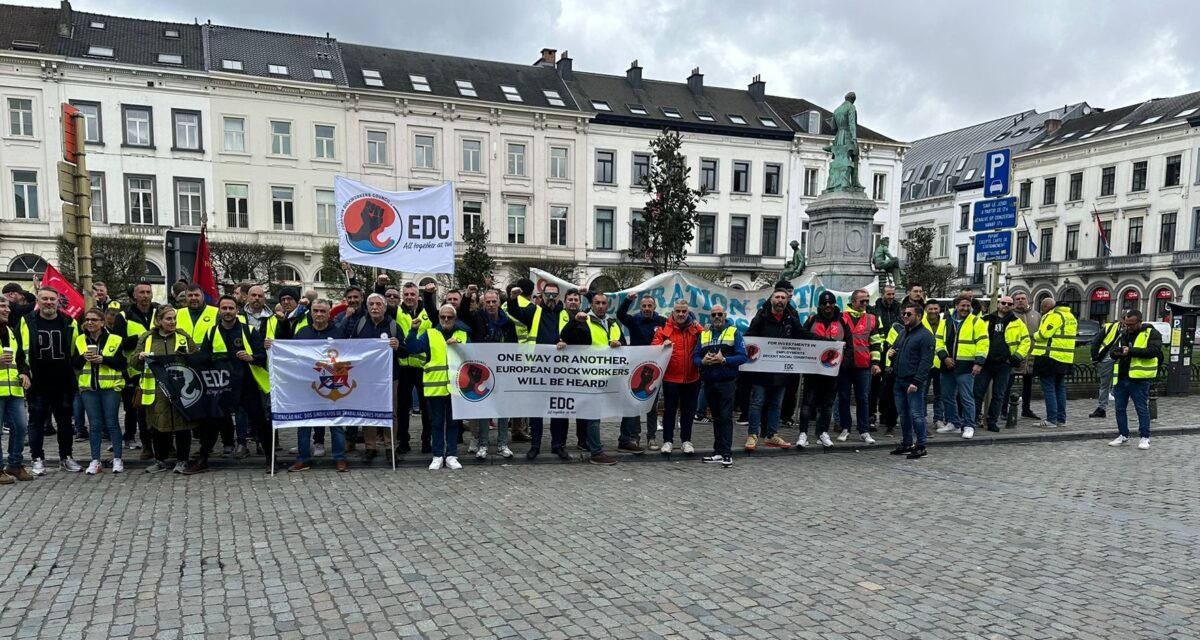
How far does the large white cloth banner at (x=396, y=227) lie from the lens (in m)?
9.36

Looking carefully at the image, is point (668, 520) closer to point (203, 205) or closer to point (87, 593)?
point (87, 593)

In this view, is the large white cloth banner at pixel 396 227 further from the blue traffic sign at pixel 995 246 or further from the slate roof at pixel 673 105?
the slate roof at pixel 673 105

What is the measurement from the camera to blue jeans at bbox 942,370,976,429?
10.2 metres

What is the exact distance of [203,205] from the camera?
37.5 metres

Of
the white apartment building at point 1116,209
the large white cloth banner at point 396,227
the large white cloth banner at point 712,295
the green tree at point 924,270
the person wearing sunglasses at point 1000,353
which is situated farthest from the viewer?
the white apartment building at point 1116,209

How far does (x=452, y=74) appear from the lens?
4322 centimetres

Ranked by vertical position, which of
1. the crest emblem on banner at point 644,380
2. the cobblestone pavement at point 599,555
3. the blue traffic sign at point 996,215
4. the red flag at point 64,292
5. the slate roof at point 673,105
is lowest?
the cobblestone pavement at point 599,555

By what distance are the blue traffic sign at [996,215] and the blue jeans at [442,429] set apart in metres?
8.95

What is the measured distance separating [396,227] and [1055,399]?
1045 cm

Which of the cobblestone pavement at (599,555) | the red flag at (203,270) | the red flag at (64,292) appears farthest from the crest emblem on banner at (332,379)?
the red flag at (64,292)

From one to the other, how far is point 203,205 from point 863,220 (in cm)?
3430

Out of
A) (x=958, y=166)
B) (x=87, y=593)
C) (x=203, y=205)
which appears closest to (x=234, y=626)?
(x=87, y=593)

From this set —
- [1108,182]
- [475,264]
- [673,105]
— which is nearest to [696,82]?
[673,105]

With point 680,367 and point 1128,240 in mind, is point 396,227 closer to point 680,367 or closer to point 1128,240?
point 680,367
